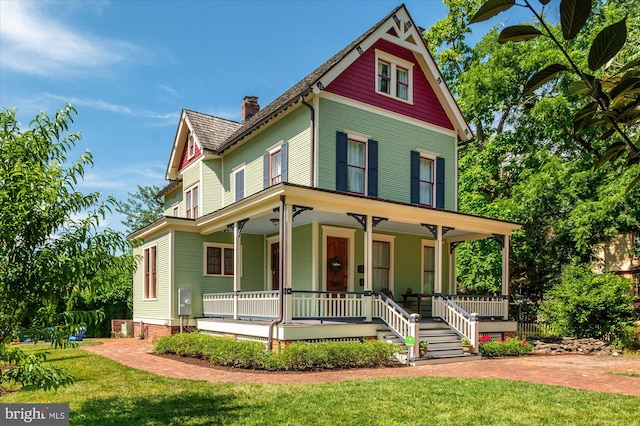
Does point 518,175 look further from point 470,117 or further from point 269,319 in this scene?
point 269,319

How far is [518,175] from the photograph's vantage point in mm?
25922

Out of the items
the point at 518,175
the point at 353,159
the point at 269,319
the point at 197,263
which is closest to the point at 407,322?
the point at 269,319

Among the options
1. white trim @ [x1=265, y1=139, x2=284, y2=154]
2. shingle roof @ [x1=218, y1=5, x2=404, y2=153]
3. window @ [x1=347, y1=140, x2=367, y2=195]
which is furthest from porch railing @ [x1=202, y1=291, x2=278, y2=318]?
shingle roof @ [x1=218, y1=5, x2=404, y2=153]

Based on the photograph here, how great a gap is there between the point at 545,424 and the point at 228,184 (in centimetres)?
1613

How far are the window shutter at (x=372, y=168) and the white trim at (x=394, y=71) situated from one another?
1.91 metres

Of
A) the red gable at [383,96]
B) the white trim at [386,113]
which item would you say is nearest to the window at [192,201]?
the white trim at [386,113]

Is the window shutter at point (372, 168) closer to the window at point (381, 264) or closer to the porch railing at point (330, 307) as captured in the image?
the window at point (381, 264)

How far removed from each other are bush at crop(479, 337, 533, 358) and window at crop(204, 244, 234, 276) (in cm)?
939

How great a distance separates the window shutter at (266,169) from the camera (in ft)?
59.3

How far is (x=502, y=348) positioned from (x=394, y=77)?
9507 millimetres

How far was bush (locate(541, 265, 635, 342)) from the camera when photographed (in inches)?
671

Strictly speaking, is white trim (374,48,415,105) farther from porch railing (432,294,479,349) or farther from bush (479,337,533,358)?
bush (479,337,533,358)

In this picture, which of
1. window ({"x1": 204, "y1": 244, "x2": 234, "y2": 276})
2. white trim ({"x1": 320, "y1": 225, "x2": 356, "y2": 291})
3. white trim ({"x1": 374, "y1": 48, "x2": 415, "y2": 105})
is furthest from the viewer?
window ({"x1": 204, "y1": 244, "x2": 234, "y2": 276})

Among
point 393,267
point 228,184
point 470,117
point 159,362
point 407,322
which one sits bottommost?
point 159,362
